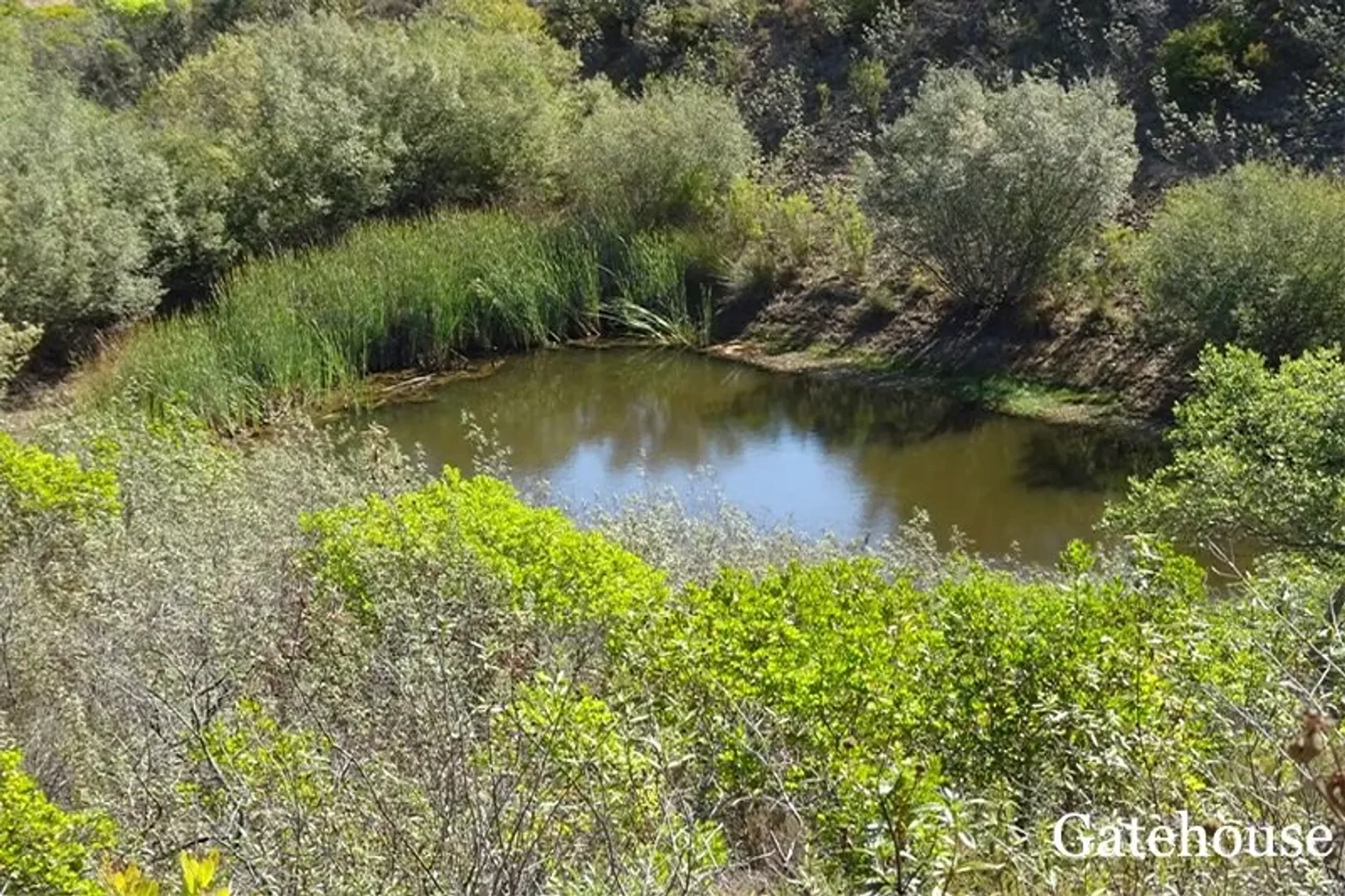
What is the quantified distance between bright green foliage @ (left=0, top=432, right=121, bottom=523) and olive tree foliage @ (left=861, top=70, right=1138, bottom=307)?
10224mm

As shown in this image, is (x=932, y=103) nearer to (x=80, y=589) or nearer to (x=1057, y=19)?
(x=1057, y=19)

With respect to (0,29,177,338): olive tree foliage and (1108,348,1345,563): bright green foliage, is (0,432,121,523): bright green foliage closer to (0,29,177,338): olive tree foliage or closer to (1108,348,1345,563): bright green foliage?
(1108,348,1345,563): bright green foliage

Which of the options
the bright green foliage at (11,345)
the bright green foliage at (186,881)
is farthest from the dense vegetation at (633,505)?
the bright green foliage at (11,345)

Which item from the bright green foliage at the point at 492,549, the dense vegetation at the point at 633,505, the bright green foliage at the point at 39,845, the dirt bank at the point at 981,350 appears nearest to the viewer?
the dense vegetation at the point at 633,505

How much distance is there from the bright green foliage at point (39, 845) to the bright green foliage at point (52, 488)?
10.6 ft

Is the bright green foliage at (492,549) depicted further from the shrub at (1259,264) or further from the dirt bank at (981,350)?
the dirt bank at (981,350)

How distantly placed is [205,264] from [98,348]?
6.91ft

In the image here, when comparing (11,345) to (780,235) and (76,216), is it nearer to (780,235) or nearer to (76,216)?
(76,216)

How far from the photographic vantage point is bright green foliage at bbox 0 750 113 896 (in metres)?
3.44

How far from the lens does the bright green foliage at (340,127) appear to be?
1622 cm

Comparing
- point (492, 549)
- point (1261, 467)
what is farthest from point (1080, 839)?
point (1261, 467)

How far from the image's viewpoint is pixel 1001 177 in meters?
14.2

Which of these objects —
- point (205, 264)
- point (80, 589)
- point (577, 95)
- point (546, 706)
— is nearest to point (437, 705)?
point (546, 706)

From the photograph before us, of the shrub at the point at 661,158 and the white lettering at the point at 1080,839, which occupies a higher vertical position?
the shrub at the point at 661,158
